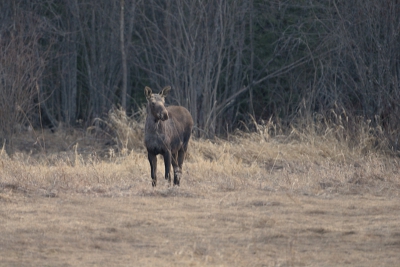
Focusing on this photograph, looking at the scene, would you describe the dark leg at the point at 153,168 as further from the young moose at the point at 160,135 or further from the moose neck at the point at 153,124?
the moose neck at the point at 153,124

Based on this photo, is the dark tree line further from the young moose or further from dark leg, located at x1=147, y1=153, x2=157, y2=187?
dark leg, located at x1=147, y1=153, x2=157, y2=187

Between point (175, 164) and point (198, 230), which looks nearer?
point (198, 230)

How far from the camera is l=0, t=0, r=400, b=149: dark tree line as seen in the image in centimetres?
1537

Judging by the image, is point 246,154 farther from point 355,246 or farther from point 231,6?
point 355,246

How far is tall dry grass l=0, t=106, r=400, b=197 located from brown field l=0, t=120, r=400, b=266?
0.03 m

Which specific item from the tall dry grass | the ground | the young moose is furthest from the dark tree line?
the ground

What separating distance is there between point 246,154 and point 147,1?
774cm

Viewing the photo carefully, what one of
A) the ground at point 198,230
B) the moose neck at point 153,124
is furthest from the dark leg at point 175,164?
→ the ground at point 198,230

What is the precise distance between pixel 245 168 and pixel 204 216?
454cm

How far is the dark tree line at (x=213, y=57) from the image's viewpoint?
50.4 ft

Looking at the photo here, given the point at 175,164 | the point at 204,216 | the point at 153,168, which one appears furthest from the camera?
the point at 175,164

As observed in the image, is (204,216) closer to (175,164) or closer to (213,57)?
(175,164)

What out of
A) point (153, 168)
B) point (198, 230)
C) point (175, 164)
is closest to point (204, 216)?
point (198, 230)

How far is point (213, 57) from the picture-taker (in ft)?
61.2
